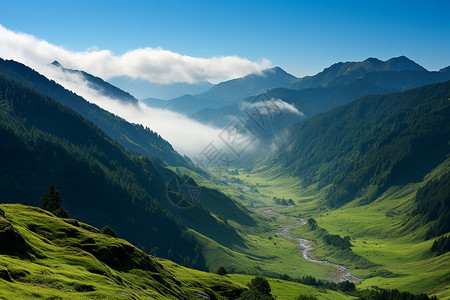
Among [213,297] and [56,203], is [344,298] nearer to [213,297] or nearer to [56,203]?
[213,297]

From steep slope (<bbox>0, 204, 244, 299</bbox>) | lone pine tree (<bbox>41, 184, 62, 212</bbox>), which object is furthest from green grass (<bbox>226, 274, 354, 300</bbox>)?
lone pine tree (<bbox>41, 184, 62, 212</bbox>)

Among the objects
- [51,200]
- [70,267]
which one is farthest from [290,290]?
[70,267]

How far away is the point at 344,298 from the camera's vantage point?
195 m

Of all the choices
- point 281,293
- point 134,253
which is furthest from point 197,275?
point 281,293

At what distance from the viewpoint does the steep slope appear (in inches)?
1825

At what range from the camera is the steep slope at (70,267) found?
46.3 m

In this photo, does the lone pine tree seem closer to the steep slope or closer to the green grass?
the steep slope

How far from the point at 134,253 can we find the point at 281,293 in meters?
108

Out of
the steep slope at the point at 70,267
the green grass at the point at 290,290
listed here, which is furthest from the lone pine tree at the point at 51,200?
the green grass at the point at 290,290

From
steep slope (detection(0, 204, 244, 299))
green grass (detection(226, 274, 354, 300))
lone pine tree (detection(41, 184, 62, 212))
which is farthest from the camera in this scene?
green grass (detection(226, 274, 354, 300))

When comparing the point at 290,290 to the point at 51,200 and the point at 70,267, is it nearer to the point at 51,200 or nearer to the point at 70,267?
the point at 51,200

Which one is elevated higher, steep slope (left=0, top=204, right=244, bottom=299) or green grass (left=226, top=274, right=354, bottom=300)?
steep slope (left=0, top=204, right=244, bottom=299)

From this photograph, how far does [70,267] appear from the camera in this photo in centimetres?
5872

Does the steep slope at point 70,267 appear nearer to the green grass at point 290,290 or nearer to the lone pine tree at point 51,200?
the lone pine tree at point 51,200
